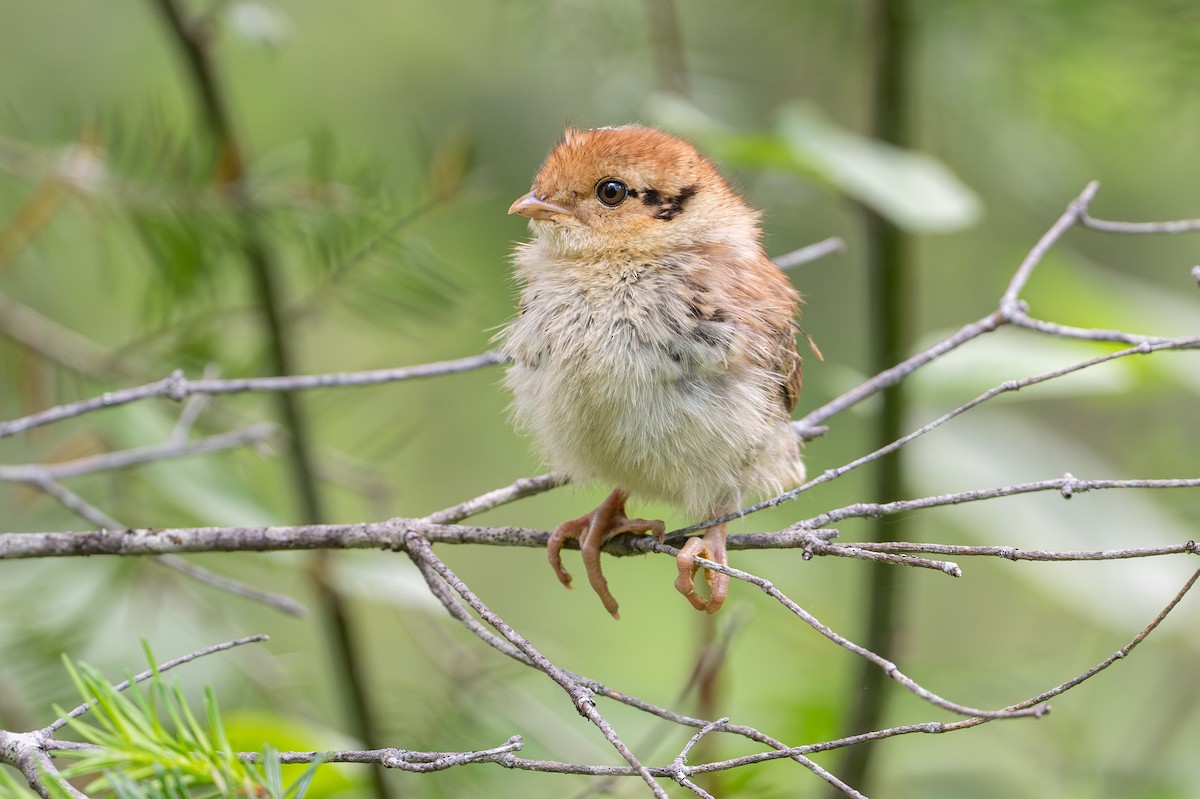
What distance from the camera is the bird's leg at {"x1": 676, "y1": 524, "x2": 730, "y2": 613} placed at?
1.98 metres

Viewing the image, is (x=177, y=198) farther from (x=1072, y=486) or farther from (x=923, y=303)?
(x=923, y=303)

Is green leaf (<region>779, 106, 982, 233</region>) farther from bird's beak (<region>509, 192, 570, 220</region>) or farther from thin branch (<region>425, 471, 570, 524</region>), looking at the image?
thin branch (<region>425, 471, 570, 524</region>)

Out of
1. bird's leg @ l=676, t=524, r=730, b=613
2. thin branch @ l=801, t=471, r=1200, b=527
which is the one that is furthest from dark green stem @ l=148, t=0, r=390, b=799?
thin branch @ l=801, t=471, r=1200, b=527

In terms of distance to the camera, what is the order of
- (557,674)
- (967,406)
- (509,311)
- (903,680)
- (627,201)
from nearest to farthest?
Result: 1. (903,680)
2. (557,674)
3. (967,406)
4. (627,201)
5. (509,311)

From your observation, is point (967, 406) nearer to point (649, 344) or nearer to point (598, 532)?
point (649, 344)

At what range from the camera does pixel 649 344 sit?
6.73 feet

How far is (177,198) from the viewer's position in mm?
2646

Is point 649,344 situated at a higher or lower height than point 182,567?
higher

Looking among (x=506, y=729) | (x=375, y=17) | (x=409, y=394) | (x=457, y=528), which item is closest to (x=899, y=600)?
(x=506, y=729)

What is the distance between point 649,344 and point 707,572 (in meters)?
0.43

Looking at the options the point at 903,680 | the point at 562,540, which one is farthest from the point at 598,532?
the point at 903,680

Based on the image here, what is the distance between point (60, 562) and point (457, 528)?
5.38 feet

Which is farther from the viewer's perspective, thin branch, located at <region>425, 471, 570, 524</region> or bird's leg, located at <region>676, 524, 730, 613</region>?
Answer: bird's leg, located at <region>676, 524, 730, 613</region>

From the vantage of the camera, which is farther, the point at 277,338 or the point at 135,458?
the point at 277,338
